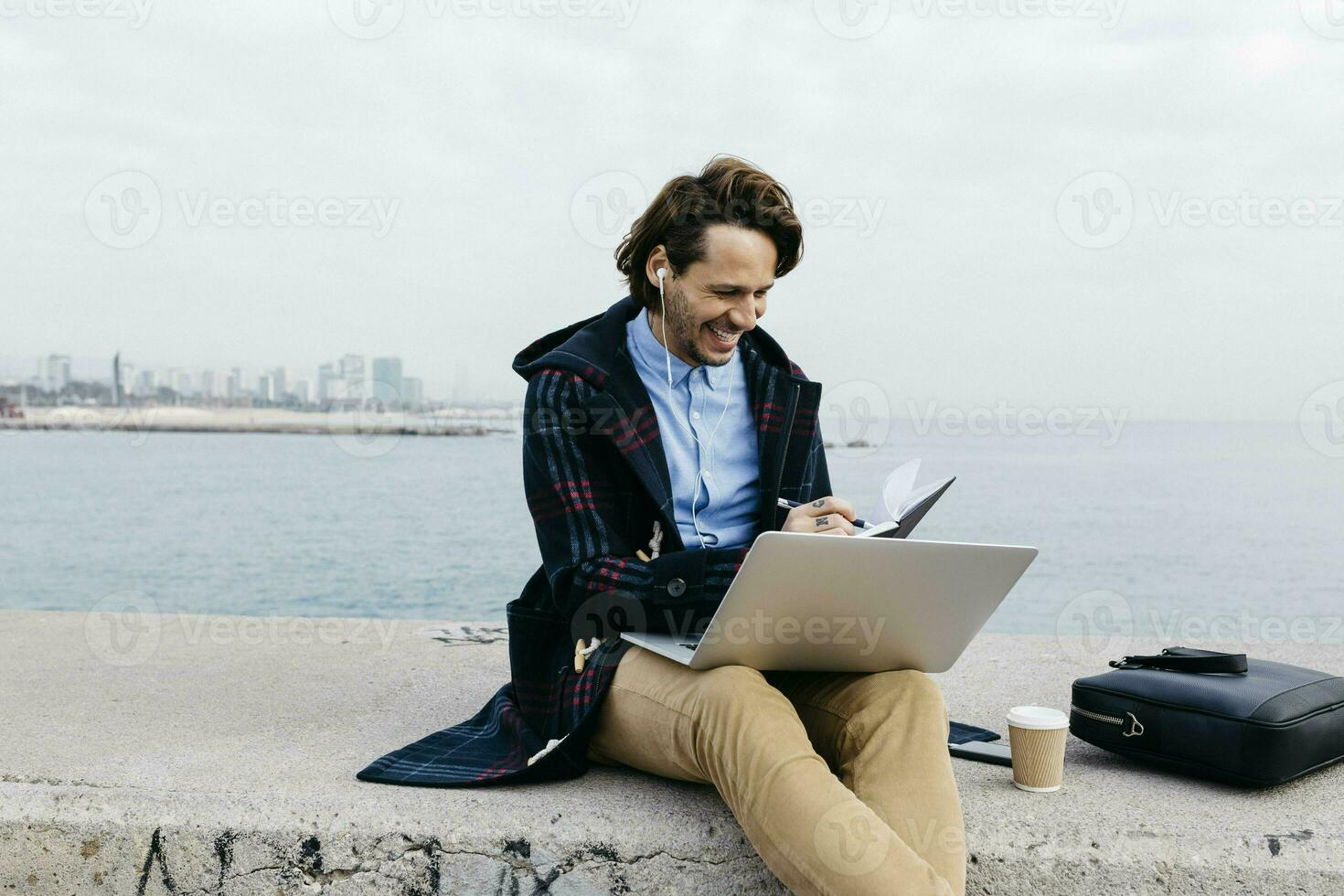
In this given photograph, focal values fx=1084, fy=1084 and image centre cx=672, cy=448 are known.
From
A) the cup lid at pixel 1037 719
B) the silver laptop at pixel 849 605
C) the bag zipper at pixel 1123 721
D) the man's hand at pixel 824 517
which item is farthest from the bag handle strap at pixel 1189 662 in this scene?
the man's hand at pixel 824 517

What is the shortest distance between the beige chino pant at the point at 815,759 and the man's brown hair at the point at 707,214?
928 millimetres

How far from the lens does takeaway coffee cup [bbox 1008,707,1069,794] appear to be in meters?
2.23

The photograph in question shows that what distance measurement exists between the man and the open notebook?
0.09 metres

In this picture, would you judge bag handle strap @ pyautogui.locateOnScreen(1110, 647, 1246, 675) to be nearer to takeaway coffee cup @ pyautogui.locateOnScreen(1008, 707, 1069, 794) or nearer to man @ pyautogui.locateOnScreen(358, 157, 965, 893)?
takeaway coffee cup @ pyautogui.locateOnScreen(1008, 707, 1069, 794)

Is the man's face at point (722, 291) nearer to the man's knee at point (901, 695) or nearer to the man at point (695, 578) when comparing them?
the man at point (695, 578)

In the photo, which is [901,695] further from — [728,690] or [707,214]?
[707,214]

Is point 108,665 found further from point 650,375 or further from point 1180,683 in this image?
point 1180,683

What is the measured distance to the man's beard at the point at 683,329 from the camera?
8.25 ft

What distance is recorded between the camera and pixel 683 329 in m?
2.54

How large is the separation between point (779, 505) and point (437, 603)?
45.0 feet

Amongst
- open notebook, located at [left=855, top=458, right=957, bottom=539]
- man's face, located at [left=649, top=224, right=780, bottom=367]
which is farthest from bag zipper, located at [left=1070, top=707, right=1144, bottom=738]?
man's face, located at [left=649, top=224, right=780, bottom=367]

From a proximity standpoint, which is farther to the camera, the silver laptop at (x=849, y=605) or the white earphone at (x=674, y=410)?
the white earphone at (x=674, y=410)

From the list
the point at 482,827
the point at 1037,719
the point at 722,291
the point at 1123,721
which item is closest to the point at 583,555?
the point at 482,827

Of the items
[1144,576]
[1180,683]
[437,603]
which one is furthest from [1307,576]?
[1180,683]
